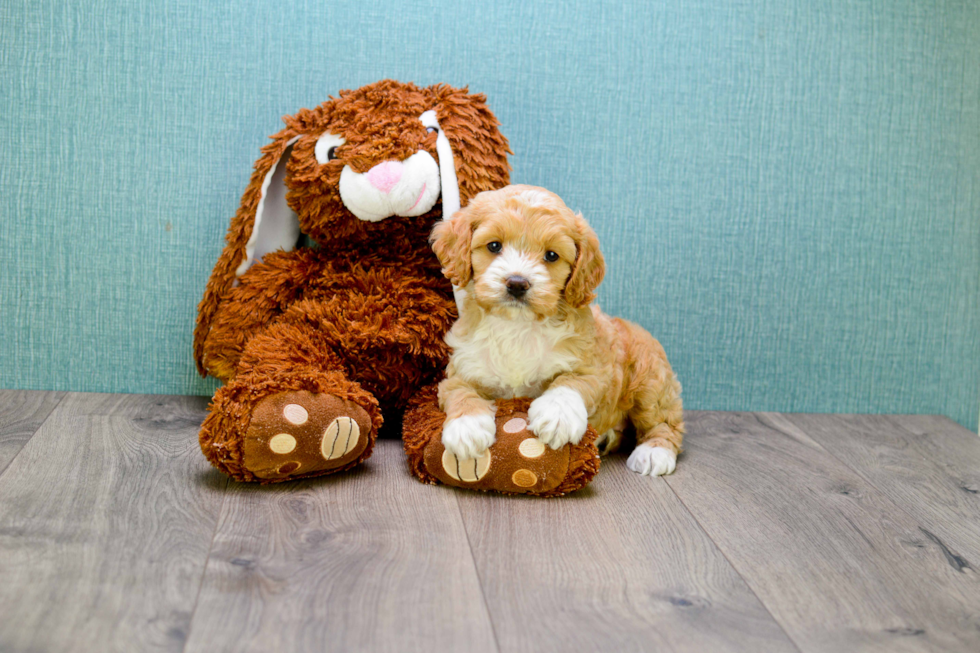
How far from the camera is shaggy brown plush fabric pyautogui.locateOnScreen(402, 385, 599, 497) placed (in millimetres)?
1612

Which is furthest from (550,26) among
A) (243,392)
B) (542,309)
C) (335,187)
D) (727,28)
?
(243,392)

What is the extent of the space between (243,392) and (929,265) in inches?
75.1

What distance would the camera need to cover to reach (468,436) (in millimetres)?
1580

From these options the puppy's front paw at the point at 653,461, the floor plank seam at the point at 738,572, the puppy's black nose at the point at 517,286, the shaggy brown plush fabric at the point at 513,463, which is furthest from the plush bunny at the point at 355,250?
the floor plank seam at the point at 738,572

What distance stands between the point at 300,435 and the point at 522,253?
0.55 metres

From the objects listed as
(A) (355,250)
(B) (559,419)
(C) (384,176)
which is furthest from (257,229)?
(B) (559,419)

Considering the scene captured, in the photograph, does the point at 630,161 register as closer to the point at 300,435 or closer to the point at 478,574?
the point at 300,435

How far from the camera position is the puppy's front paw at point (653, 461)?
1.84 m

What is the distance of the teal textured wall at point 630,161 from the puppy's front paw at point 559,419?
2.34 feet

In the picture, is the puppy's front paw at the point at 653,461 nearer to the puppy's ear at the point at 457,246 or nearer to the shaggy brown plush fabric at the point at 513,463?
the shaggy brown plush fabric at the point at 513,463

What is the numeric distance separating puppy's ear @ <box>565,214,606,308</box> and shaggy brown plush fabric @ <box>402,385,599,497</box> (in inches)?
9.8

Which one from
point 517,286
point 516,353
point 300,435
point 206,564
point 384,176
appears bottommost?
point 206,564

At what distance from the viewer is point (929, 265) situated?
2.35m

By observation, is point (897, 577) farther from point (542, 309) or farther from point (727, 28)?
point (727, 28)
